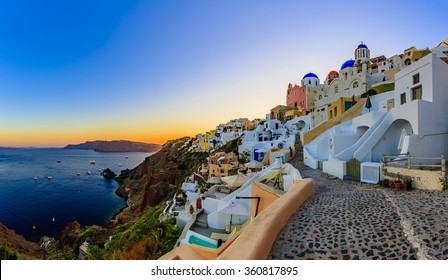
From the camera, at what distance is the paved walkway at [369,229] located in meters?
2.72

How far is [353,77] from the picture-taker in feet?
77.1

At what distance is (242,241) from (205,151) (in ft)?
144

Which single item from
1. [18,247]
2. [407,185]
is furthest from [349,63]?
[18,247]

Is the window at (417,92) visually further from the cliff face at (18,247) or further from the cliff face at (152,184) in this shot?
the cliff face at (152,184)

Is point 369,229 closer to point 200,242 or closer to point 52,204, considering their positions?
point 200,242

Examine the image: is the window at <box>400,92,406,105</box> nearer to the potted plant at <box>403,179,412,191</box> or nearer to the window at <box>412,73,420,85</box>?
the window at <box>412,73,420,85</box>

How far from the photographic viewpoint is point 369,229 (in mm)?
3344

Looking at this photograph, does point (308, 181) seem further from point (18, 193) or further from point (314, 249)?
point (18, 193)

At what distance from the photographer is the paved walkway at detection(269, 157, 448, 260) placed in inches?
107

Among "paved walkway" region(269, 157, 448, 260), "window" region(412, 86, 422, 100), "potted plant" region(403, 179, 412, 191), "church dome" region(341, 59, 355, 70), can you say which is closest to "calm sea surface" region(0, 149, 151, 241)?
"paved walkway" region(269, 157, 448, 260)

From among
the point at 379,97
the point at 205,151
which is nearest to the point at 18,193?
the point at 205,151

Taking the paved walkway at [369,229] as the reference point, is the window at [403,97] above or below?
above

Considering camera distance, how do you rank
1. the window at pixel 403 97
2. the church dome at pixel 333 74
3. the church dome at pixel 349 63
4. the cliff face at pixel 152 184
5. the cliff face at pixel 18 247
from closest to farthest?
the window at pixel 403 97 → the cliff face at pixel 18 247 → the cliff face at pixel 152 184 → the church dome at pixel 349 63 → the church dome at pixel 333 74

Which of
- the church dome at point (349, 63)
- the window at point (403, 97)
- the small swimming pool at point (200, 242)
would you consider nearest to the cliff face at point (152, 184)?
the small swimming pool at point (200, 242)
